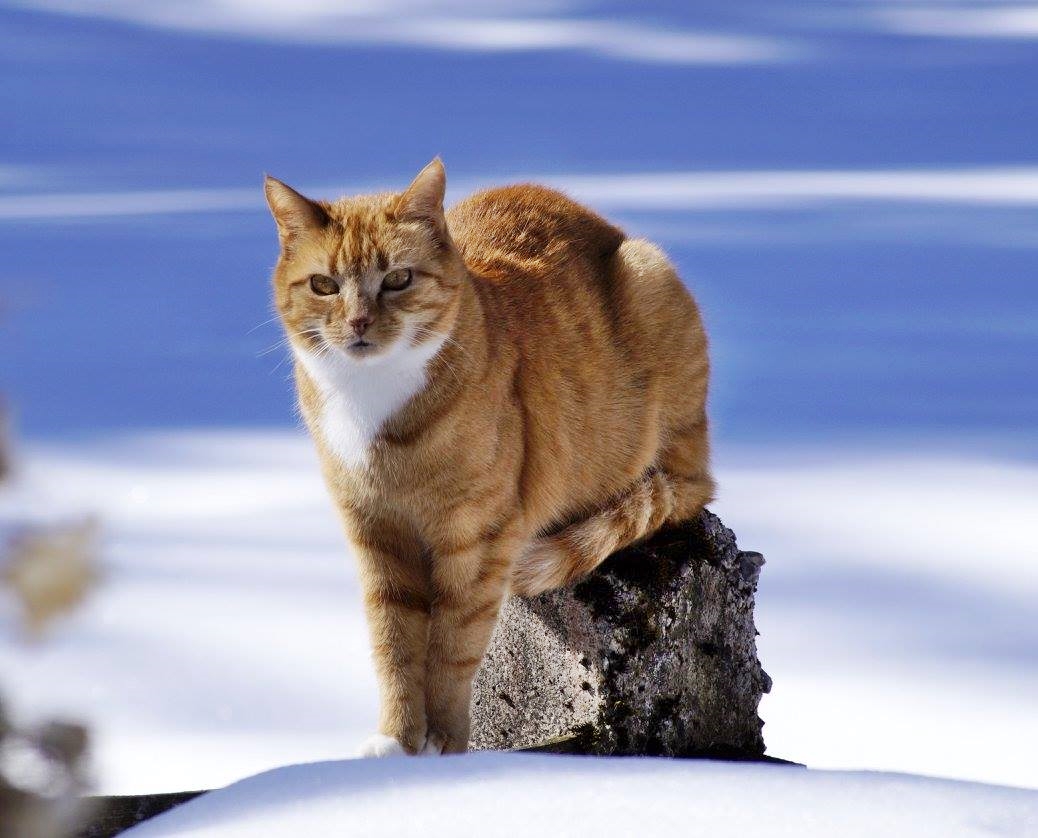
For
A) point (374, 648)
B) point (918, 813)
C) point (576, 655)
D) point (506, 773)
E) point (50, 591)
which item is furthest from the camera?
point (576, 655)

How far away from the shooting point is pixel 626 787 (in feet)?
8.03

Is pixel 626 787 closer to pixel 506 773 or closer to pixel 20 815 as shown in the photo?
pixel 506 773

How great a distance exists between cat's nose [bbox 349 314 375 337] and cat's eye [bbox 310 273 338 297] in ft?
0.52

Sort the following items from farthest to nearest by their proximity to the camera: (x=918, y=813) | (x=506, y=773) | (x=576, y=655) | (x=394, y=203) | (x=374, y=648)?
1. (x=576, y=655)
2. (x=374, y=648)
3. (x=394, y=203)
4. (x=506, y=773)
5. (x=918, y=813)

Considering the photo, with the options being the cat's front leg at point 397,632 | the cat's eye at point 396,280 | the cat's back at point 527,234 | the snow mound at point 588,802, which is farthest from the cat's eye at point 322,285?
the snow mound at point 588,802

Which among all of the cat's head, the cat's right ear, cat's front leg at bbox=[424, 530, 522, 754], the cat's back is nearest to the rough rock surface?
cat's front leg at bbox=[424, 530, 522, 754]

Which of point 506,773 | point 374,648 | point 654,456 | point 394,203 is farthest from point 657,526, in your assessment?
point 506,773

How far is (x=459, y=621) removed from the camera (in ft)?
12.5

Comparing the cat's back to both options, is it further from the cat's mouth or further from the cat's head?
the cat's mouth

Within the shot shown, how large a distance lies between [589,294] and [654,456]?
2.02 feet

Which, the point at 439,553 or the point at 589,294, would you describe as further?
the point at 589,294

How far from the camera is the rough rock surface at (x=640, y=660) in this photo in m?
4.29

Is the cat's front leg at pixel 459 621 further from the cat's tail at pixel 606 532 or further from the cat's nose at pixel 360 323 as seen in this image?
the cat's nose at pixel 360 323

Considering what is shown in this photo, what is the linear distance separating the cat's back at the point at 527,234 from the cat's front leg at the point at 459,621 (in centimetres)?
92
